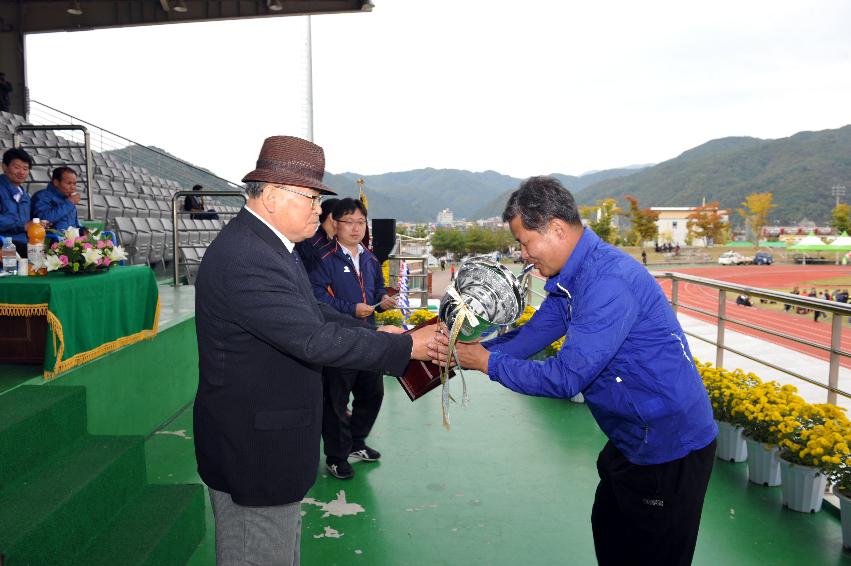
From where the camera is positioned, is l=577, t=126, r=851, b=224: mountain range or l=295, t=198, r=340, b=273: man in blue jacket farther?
l=577, t=126, r=851, b=224: mountain range

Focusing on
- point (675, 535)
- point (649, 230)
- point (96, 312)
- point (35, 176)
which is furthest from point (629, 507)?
point (649, 230)

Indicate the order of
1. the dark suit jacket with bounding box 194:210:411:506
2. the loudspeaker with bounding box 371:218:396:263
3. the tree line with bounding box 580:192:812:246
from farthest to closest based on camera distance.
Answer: the tree line with bounding box 580:192:812:246, the loudspeaker with bounding box 371:218:396:263, the dark suit jacket with bounding box 194:210:411:506

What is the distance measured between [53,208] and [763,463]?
6088mm

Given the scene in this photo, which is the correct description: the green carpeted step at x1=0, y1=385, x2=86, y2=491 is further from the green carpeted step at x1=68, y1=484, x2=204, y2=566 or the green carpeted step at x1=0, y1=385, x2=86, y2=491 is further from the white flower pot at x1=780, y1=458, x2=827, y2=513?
the white flower pot at x1=780, y1=458, x2=827, y2=513

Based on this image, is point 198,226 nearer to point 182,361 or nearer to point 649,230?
point 182,361

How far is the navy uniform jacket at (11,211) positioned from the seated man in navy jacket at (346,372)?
302 centimetres

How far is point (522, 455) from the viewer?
12.9 ft

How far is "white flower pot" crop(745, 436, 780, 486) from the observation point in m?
3.37

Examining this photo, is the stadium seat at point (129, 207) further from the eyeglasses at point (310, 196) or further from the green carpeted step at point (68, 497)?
the eyeglasses at point (310, 196)

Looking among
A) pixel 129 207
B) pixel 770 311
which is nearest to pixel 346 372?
pixel 129 207

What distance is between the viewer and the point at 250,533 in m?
1.67

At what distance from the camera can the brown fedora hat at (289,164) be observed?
1.66 metres

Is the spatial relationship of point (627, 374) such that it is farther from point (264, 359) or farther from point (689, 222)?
point (689, 222)

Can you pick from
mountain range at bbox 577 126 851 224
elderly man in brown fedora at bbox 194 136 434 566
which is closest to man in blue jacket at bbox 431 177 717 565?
elderly man in brown fedora at bbox 194 136 434 566
